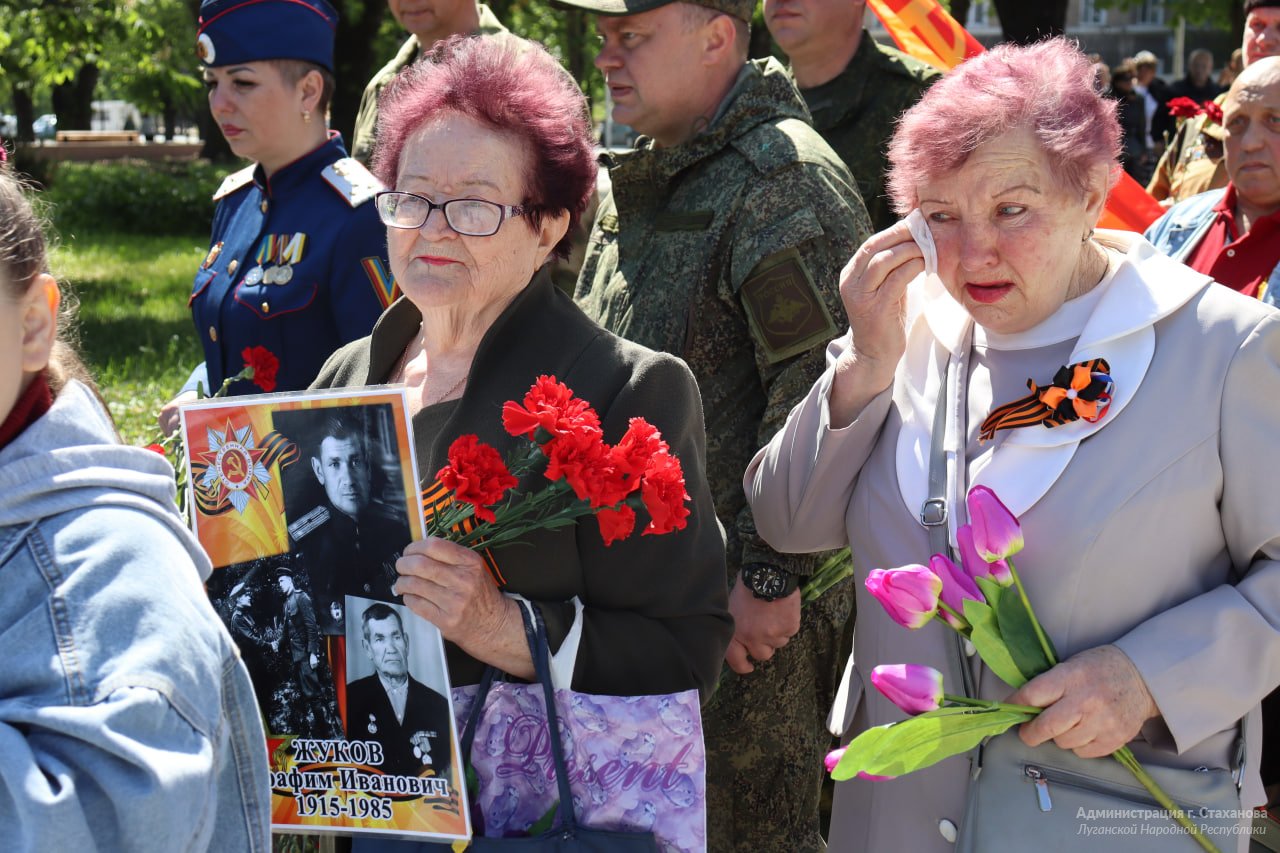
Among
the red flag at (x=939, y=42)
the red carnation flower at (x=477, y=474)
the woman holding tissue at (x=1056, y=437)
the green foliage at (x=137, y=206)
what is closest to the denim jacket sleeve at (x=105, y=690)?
the red carnation flower at (x=477, y=474)

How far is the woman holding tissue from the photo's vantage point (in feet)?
7.36

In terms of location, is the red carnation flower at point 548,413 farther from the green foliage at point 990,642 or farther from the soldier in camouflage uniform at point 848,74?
the soldier in camouflage uniform at point 848,74

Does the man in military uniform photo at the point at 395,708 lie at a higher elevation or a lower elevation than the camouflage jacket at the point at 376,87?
lower

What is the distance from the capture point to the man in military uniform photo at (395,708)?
6.88 feet

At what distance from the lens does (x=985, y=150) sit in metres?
2.41

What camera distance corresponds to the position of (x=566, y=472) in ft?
6.54

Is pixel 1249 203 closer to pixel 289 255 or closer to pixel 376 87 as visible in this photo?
pixel 289 255

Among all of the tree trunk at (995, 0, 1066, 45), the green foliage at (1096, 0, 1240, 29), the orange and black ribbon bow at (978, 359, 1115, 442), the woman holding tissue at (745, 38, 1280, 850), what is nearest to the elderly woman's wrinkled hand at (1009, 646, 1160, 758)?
the woman holding tissue at (745, 38, 1280, 850)

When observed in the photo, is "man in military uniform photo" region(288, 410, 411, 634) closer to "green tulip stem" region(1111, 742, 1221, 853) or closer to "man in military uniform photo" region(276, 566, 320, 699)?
"man in military uniform photo" region(276, 566, 320, 699)

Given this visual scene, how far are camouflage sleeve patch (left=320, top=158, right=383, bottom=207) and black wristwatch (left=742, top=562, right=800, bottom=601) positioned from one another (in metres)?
1.57

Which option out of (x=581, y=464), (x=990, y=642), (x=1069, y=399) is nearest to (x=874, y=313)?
(x=1069, y=399)

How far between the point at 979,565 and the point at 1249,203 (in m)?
2.68

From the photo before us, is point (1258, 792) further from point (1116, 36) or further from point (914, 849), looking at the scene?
point (1116, 36)

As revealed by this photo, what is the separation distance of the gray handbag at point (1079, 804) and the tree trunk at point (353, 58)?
13.4 metres
